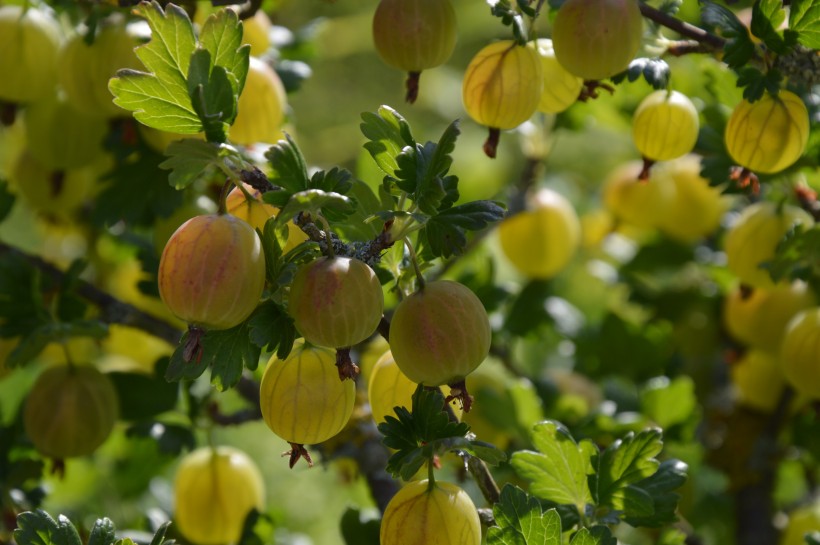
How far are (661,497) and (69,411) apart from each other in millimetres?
572

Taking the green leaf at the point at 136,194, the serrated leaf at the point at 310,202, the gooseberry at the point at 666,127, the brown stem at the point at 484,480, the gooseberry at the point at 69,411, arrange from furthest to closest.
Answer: the green leaf at the point at 136,194 < the gooseberry at the point at 69,411 < the gooseberry at the point at 666,127 < the brown stem at the point at 484,480 < the serrated leaf at the point at 310,202

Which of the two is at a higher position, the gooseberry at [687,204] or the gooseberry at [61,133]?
the gooseberry at [61,133]

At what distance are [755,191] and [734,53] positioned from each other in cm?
11

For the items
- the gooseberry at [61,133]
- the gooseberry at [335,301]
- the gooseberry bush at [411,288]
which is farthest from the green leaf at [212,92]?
the gooseberry at [61,133]

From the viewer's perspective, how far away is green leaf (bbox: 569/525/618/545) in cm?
65

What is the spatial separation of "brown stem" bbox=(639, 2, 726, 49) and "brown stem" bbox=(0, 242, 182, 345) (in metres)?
0.56

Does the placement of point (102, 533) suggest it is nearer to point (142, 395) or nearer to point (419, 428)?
point (419, 428)

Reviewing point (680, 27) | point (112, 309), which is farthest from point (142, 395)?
point (680, 27)

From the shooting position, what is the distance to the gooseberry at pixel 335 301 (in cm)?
58

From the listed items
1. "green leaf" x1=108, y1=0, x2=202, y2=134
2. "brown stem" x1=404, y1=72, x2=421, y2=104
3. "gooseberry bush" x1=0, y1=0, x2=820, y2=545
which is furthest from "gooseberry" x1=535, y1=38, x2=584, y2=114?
"green leaf" x1=108, y1=0, x2=202, y2=134

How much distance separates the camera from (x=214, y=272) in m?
0.57

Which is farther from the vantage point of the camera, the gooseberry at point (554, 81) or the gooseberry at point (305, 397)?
the gooseberry at point (554, 81)

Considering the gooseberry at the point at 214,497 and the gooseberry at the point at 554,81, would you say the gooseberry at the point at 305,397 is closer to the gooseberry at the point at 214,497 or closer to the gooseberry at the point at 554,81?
the gooseberry at the point at 554,81

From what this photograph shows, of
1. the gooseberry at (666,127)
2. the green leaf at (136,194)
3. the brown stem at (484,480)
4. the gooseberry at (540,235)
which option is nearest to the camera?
the brown stem at (484,480)
